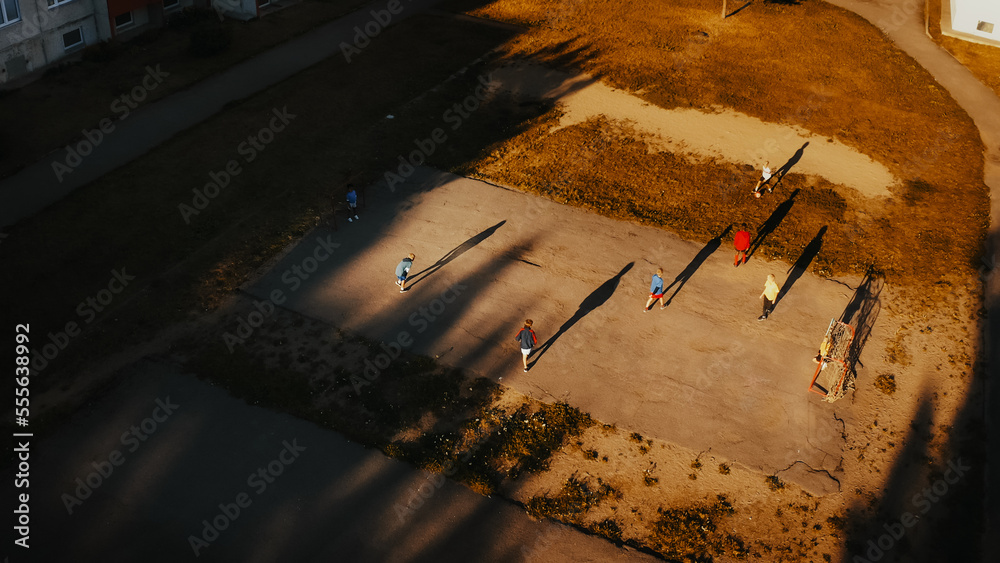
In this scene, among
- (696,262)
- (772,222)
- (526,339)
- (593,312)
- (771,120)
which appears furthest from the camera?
Result: (771,120)

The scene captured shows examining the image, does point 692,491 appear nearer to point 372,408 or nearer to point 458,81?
point 372,408
